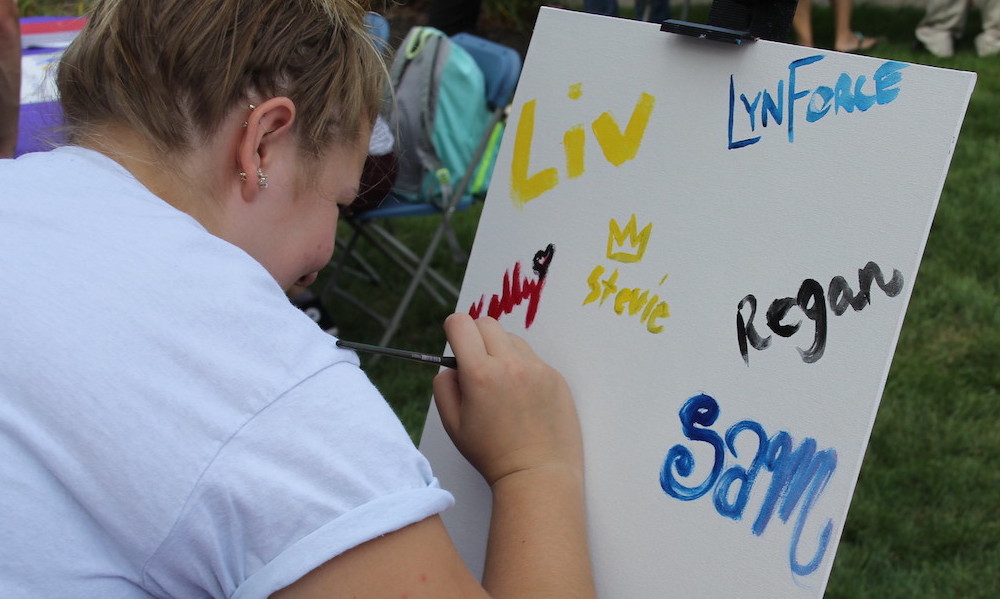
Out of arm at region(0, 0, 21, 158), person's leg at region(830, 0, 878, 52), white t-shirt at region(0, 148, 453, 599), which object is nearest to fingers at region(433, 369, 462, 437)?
white t-shirt at region(0, 148, 453, 599)

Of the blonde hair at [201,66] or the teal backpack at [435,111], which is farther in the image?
the teal backpack at [435,111]

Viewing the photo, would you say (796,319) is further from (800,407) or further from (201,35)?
(201,35)

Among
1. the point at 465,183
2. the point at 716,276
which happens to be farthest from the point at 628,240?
the point at 465,183

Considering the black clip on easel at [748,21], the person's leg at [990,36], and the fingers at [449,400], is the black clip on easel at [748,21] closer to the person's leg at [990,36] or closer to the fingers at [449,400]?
the fingers at [449,400]

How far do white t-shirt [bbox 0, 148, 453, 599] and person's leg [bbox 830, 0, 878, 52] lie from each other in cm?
500

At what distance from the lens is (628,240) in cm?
119

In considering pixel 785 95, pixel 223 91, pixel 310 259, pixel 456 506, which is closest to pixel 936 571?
pixel 456 506

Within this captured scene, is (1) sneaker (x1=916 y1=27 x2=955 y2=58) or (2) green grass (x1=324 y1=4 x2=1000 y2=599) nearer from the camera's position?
(2) green grass (x1=324 y1=4 x2=1000 y2=599)

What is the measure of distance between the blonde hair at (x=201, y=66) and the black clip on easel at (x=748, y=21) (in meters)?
0.39

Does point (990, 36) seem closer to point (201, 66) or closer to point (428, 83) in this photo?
point (428, 83)

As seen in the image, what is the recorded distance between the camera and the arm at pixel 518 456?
1.01m

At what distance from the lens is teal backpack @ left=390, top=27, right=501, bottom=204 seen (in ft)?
10.8

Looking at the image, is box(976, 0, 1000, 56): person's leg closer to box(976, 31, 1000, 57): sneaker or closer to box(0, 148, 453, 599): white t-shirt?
box(976, 31, 1000, 57): sneaker

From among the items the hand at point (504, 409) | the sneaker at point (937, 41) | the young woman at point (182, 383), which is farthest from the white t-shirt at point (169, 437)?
the sneaker at point (937, 41)
